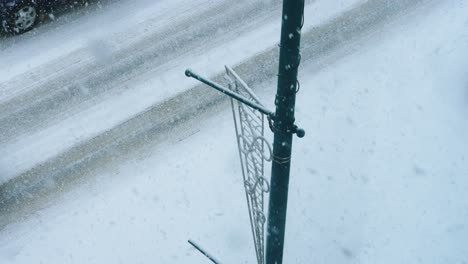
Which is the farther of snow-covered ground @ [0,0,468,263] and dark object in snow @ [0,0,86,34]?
dark object in snow @ [0,0,86,34]

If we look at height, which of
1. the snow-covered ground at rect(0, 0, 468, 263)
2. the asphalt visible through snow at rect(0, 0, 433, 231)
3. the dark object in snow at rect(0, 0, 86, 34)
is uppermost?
the dark object in snow at rect(0, 0, 86, 34)

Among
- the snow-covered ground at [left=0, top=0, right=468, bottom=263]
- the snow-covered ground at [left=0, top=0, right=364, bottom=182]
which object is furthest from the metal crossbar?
the snow-covered ground at [left=0, top=0, right=364, bottom=182]

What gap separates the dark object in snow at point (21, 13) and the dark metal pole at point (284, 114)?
7.89 meters

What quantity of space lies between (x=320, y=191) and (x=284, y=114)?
413 centimetres

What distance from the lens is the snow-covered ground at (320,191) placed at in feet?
21.5

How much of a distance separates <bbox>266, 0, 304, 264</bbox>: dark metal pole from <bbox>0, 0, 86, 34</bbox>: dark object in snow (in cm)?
789

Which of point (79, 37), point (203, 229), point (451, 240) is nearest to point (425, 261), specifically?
point (451, 240)

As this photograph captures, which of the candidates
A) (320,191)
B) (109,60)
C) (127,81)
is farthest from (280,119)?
(109,60)

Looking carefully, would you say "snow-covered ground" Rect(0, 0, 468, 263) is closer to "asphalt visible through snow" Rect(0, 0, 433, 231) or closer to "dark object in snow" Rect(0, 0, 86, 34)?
"asphalt visible through snow" Rect(0, 0, 433, 231)

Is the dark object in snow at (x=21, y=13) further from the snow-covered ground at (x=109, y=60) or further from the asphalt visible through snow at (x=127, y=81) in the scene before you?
the asphalt visible through snow at (x=127, y=81)

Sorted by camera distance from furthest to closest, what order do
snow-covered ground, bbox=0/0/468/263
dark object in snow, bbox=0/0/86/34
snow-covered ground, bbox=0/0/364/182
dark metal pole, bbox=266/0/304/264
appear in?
dark object in snow, bbox=0/0/86/34 → snow-covered ground, bbox=0/0/364/182 → snow-covered ground, bbox=0/0/468/263 → dark metal pole, bbox=266/0/304/264

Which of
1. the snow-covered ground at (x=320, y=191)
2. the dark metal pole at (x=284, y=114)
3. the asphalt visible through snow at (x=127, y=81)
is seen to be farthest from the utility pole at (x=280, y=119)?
the asphalt visible through snow at (x=127, y=81)

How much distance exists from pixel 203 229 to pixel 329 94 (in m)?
3.28

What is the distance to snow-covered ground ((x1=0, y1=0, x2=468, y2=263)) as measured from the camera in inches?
258
